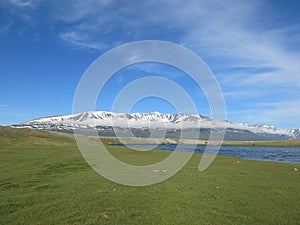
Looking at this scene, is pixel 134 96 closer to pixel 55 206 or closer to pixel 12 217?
pixel 55 206

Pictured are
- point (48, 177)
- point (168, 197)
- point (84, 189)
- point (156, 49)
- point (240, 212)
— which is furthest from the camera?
point (156, 49)

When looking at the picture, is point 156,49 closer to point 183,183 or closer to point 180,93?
point 180,93

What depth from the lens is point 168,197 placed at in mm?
21984

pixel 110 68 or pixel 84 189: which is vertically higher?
pixel 110 68

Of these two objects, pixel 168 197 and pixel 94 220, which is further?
pixel 168 197

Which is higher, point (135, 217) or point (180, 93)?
point (180, 93)

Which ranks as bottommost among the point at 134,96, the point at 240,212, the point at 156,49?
the point at 240,212

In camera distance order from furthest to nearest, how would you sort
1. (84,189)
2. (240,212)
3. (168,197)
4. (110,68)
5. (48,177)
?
1. (48,177)
2. (110,68)
3. (84,189)
4. (168,197)
5. (240,212)

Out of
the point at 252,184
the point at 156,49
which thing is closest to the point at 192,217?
the point at 252,184

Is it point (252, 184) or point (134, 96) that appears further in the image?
point (134, 96)

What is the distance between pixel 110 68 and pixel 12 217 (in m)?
16.4

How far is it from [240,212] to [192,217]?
3414mm

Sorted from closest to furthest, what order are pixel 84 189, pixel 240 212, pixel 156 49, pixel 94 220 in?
pixel 94 220 < pixel 240 212 < pixel 84 189 < pixel 156 49

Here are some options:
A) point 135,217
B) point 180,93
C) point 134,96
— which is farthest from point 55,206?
point 180,93
